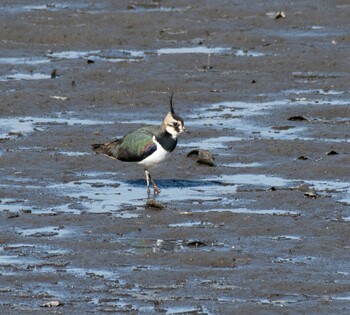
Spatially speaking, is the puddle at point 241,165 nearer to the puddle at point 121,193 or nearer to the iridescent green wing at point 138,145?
the puddle at point 121,193

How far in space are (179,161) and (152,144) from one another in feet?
4.13

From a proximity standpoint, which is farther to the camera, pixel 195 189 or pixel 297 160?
pixel 297 160

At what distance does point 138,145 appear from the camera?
47.5ft

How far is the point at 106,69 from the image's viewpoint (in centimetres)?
2055

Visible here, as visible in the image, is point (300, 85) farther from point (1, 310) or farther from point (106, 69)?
point (1, 310)

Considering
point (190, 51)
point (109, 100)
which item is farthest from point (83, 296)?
point (190, 51)

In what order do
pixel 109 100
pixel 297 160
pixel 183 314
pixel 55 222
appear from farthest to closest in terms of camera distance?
pixel 109 100 → pixel 297 160 → pixel 55 222 → pixel 183 314

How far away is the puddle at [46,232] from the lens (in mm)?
12523

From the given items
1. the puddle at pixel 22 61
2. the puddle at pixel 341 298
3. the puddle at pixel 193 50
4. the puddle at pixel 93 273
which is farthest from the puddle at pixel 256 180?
the puddle at pixel 22 61

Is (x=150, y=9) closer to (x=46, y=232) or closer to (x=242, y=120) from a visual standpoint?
(x=242, y=120)

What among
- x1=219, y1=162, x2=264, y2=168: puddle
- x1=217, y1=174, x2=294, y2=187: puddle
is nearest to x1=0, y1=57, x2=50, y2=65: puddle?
x1=219, y1=162, x2=264, y2=168: puddle

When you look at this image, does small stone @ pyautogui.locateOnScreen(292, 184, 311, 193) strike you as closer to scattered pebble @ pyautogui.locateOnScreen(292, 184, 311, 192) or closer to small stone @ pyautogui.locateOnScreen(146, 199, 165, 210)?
scattered pebble @ pyautogui.locateOnScreen(292, 184, 311, 192)

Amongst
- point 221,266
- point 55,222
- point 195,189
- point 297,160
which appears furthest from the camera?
point 297,160

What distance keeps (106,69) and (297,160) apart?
227 inches
